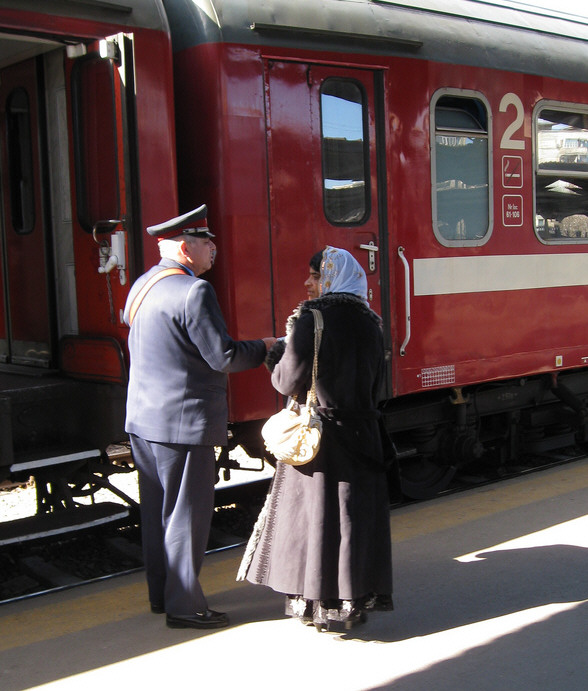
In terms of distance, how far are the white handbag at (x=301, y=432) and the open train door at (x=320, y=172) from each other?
1.45m

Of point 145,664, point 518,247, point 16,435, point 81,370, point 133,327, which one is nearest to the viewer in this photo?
point 145,664

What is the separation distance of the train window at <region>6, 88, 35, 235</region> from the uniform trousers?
2200 millimetres

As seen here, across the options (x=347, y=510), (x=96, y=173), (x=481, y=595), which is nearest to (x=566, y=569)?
(x=481, y=595)

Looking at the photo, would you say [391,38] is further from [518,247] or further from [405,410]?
[405,410]

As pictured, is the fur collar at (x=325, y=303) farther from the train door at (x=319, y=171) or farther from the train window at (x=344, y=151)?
the train window at (x=344, y=151)

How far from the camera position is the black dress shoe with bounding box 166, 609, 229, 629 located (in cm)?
408

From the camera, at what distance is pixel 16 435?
482 cm

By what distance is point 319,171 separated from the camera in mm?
5398

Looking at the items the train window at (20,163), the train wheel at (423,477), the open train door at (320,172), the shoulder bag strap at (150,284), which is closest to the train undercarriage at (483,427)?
the train wheel at (423,477)

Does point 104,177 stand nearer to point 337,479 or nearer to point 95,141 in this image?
point 95,141

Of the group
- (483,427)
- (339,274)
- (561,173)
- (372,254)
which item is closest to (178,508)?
(339,274)

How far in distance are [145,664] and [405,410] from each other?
117 inches

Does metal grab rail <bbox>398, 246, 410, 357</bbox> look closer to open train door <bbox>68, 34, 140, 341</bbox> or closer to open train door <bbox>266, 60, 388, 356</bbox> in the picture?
open train door <bbox>266, 60, 388, 356</bbox>

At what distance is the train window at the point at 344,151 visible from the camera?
545 centimetres
